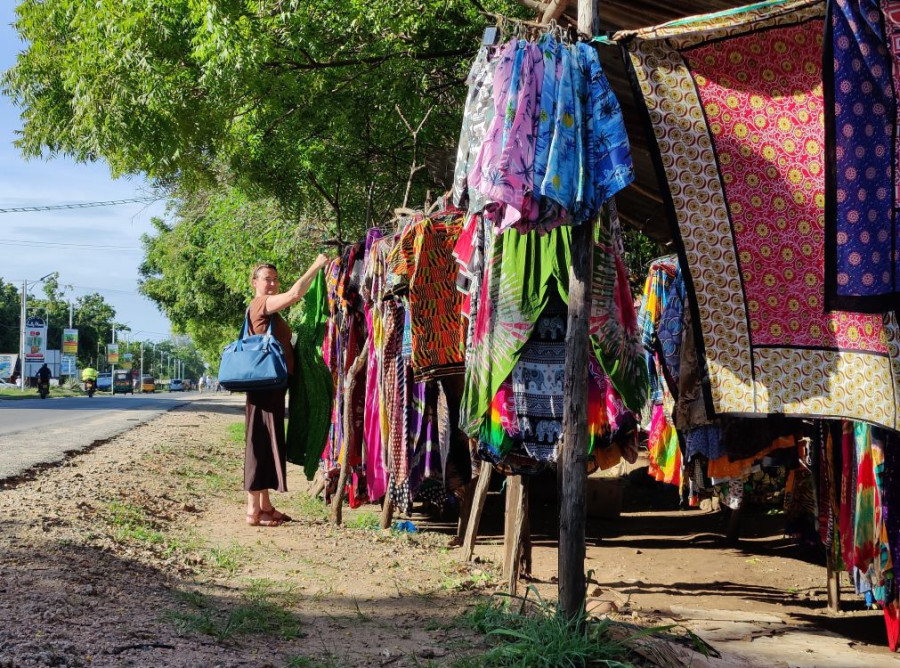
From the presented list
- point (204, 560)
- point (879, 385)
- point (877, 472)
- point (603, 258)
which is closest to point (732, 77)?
point (603, 258)

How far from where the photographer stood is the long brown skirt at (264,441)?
683cm

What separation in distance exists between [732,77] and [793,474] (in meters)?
2.85

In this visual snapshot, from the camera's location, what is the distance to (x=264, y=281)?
6.97 meters

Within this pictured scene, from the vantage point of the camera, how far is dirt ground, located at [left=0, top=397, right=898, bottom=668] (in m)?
3.55

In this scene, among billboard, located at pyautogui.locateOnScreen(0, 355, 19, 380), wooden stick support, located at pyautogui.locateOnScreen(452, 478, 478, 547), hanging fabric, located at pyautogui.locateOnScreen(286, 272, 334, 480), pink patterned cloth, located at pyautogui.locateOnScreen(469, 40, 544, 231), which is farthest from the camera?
billboard, located at pyautogui.locateOnScreen(0, 355, 19, 380)

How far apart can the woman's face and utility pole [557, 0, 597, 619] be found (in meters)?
4.05

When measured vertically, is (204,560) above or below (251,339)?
below

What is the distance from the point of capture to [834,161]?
3.15 m

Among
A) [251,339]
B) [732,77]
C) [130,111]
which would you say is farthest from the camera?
[130,111]

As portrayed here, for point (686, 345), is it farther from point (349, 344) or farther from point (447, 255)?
point (349, 344)

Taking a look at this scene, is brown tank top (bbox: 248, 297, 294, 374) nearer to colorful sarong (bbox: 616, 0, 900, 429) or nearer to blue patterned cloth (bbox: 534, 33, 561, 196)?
blue patterned cloth (bbox: 534, 33, 561, 196)

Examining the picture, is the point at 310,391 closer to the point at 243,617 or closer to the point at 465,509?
the point at 465,509

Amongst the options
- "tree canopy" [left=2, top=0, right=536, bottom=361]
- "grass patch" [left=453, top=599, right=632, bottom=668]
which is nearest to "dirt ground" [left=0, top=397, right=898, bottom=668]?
"grass patch" [left=453, top=599, right=632, bottom=668]

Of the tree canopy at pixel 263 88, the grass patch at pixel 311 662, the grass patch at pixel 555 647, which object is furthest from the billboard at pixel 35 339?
the grass patch at pixel 555 647
